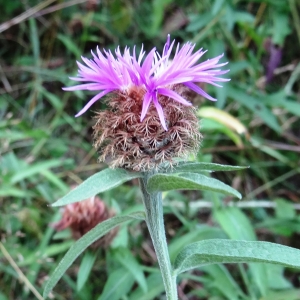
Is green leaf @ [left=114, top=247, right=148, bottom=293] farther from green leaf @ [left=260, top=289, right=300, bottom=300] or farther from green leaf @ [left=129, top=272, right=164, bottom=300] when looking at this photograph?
green leaf @ [left=260, top=289, right=300, bottom=300]

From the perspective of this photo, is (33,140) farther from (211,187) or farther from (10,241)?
(211,187)

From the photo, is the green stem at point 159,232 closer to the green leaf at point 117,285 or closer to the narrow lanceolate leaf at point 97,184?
the narrow lanceolate leaf at point 97,184

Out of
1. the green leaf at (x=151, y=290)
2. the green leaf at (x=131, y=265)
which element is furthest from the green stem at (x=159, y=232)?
the green leaf at (x=151, y=290)

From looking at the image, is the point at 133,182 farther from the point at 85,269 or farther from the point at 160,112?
the point at 160,112

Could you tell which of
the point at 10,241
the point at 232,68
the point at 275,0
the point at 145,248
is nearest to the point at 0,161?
the point at 10,241

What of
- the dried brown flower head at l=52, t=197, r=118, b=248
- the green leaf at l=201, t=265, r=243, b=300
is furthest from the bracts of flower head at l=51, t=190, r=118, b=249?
the green leaf at l=201, t=265, r=243, b=300

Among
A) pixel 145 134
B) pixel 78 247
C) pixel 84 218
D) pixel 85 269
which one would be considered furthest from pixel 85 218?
pixel 145 134

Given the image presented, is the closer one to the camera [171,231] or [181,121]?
[181,121]
